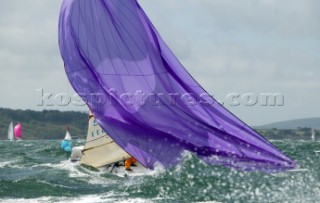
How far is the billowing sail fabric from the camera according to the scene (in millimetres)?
13711

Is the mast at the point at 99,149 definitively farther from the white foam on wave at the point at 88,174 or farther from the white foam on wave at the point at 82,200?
the white foam on wave at the point at 82,200

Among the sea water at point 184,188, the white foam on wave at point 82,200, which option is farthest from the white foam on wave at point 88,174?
the white foam on wave at point 82,200

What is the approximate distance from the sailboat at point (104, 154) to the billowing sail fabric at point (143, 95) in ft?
39.6

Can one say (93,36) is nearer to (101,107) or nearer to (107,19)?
(107,19)

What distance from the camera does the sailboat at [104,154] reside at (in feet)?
89.4

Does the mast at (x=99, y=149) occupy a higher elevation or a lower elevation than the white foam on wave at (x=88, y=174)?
higher

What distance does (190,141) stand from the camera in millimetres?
13805

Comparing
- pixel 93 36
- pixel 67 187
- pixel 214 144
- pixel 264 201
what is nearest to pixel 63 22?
pixel 93 36

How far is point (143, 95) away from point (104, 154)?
15.2 m

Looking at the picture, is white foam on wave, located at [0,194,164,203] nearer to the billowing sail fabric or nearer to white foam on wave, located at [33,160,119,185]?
white foam on wave, located at [33,160,119,185]

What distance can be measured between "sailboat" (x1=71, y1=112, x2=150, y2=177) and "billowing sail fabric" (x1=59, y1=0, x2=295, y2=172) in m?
12.1

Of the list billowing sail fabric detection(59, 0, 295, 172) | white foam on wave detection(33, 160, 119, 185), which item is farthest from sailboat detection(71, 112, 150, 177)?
billowing sail fabric detection(59, 0, 295, 172)

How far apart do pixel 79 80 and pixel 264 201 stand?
5801mm

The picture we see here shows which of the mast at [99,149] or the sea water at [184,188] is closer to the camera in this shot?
the sea water at [184,188]
